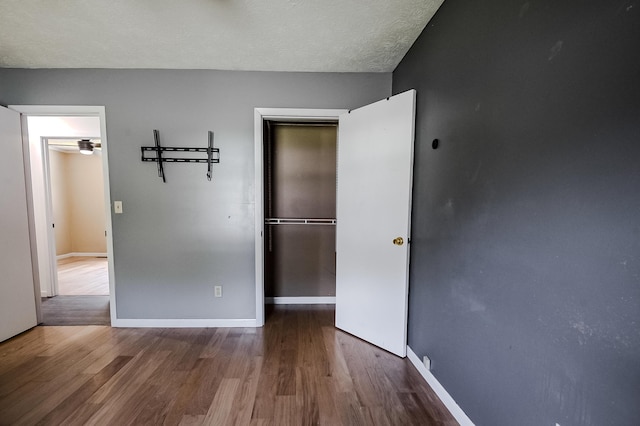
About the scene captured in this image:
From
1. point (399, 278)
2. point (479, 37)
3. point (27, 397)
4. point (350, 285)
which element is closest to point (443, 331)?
point (399, 278)

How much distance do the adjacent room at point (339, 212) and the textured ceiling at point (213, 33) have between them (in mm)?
19

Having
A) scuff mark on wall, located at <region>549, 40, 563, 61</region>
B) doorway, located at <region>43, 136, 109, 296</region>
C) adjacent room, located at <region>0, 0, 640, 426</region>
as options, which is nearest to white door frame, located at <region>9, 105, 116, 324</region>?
adjacent room, located at <region>0, 0, 640, 426</region>

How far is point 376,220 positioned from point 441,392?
1256mm

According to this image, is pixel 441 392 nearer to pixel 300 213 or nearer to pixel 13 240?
pixel 300 213

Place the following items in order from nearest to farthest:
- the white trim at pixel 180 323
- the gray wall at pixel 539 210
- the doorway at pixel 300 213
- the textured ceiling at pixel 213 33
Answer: the gray wall at pixel 539 210 < the textured ceiling at pixel 213 33 < the white trim at pixel 180 323 < the doorway at pixel 300 213

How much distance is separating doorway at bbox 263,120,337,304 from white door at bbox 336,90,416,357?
0.67 meters

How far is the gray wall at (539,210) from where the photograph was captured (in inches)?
26.8

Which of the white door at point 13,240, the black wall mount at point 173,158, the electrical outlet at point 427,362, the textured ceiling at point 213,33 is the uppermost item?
the textured ceiling at point 213,33

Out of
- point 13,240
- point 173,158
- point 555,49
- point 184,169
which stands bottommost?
point 13,240

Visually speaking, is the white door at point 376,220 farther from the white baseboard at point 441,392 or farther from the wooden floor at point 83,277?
the wooden floor at point 83,277

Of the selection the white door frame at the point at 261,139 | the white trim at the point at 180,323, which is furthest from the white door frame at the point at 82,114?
the white door frame at the point at 261,139

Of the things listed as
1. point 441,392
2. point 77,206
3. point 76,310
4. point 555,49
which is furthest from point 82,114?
point 77,206

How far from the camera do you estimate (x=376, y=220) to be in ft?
6.77

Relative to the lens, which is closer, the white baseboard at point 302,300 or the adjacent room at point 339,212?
the adjacent room at point 339,212
